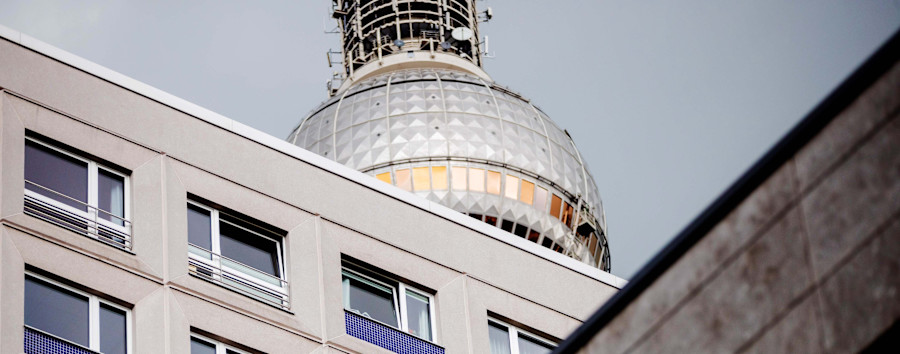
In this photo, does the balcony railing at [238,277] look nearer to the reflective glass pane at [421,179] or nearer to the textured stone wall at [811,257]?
the textured stone wall at [811,257]

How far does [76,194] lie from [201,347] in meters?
2.44

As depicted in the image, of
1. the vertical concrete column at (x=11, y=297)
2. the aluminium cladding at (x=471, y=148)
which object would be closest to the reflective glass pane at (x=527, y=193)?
the aluminium cladding at (x=471, y=148)

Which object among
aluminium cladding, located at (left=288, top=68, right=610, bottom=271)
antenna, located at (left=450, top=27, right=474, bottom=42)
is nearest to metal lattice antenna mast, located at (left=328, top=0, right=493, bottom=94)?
antenna, located at (left=450, top=27, right=474, bottom=42)

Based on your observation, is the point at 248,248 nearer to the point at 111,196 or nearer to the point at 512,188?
the point at 111,196

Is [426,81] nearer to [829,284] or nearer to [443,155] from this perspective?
[443,155]

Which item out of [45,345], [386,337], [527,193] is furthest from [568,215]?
[45,345]

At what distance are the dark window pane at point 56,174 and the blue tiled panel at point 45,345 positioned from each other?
210cm

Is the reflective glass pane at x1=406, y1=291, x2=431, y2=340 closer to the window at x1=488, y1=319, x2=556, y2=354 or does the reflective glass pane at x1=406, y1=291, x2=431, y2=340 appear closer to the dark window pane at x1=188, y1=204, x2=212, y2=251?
the window at x1=488, y1=319, x2=556, y2=354

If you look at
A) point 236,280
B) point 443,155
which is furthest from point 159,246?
point 443,155

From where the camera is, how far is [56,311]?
18.8 meters

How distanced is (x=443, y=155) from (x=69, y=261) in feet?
121

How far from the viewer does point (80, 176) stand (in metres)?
20.3

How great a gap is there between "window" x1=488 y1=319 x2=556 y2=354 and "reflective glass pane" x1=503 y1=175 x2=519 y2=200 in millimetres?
31027

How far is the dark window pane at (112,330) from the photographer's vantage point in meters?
18.9
